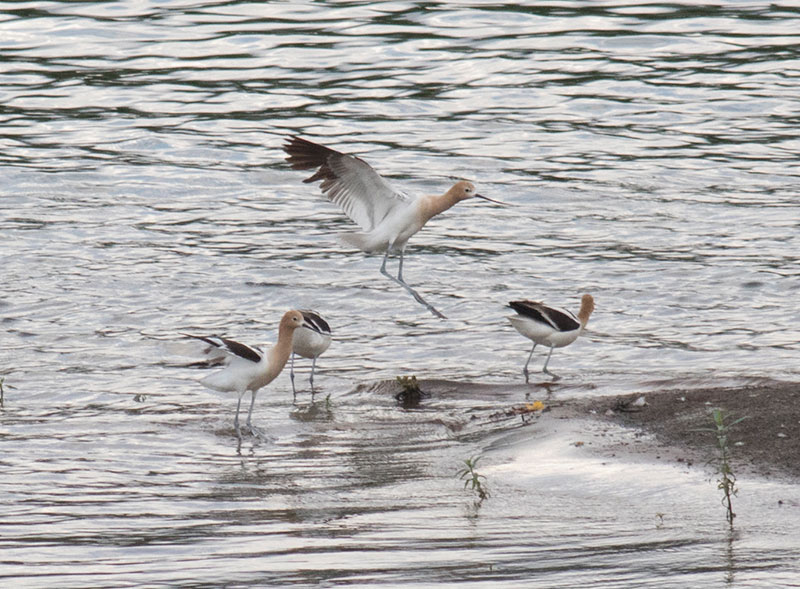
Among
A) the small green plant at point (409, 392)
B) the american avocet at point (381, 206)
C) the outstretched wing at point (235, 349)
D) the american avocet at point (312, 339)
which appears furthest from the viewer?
the american avocet at point (381, 206)

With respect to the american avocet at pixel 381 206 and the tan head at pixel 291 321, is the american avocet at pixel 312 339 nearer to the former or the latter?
the tan head at pixel 291 321

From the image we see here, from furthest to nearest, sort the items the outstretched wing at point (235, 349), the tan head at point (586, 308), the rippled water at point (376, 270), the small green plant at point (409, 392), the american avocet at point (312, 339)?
1. the tan head at point (586, 308)
2. the american avocet at point (312, 339)
3. the small green plant at point (409, 392)
4. the outstretched wing at point (235, 349)
5. the rippled water at point (376, 270)

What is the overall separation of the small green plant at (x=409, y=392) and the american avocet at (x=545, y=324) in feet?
3.54

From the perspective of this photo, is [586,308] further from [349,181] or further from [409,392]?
[349,181]

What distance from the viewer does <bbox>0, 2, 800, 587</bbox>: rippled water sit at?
6.84 m

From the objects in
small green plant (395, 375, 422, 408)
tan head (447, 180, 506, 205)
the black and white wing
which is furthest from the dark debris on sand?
tan head (447, 180, 506, 205)

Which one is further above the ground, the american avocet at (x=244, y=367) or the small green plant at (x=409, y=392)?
the american avocet at (x=244, y=367)

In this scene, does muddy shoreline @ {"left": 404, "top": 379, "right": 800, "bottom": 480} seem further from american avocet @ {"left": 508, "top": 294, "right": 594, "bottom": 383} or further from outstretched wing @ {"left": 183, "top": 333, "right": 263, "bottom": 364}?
outstretched wing @ {"left": 183, "top": 333, "right": 263, "bottom": 364}

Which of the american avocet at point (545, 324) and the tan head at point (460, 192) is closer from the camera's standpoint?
the american avocet at point (545, 324)

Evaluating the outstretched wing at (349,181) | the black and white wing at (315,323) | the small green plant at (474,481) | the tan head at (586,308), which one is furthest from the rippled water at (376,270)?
the outstretched wing at (349,181)

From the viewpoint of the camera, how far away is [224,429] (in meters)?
9.95

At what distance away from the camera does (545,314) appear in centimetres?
1130

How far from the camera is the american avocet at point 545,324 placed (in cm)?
1134

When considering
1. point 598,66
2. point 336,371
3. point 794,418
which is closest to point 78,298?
point 336,371
